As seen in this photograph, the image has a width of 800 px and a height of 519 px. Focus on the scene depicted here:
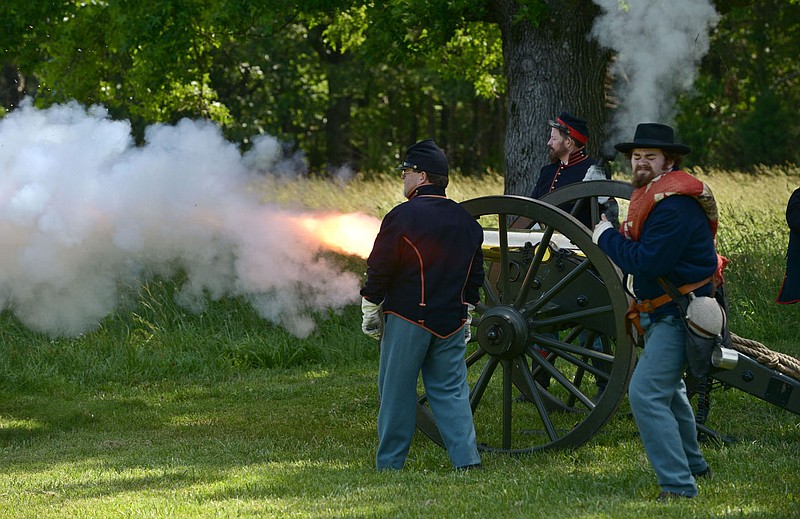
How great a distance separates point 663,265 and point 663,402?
59 cm

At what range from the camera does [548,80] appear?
10.3 m

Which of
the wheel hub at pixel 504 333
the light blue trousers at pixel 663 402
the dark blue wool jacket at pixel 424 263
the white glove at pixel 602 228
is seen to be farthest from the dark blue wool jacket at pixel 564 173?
the light blue trousers at pixel 663 402

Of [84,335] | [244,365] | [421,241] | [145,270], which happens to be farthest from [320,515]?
[145,270]

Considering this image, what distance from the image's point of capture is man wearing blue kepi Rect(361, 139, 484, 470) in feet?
18.3

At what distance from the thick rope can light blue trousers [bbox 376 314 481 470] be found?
138cm

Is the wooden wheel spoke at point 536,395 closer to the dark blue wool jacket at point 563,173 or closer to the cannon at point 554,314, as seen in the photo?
the cannon at point 554,314

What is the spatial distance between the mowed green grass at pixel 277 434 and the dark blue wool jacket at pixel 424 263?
0.82 m

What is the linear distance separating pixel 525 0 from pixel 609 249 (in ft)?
18.3

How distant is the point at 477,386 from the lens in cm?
634

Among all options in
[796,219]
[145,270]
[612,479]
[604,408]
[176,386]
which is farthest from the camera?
[145,270]

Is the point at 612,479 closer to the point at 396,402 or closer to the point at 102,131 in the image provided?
the point at 396,402

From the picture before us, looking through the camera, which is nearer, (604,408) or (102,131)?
(604,408)

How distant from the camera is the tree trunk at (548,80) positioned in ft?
33.6

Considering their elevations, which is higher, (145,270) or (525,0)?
(525,0)
